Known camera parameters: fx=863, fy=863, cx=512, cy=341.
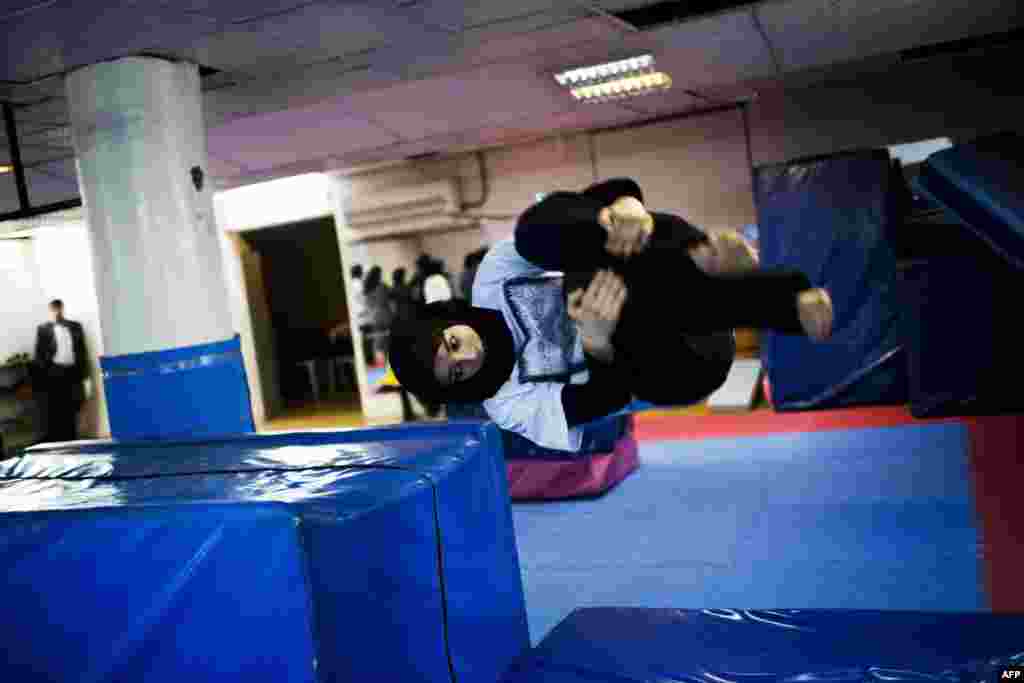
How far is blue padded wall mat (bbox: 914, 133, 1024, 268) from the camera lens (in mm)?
3031

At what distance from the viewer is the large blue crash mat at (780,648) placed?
2.61 m

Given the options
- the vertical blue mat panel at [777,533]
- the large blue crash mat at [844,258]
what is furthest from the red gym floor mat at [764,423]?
the vertical blue mat panel at [777,533]

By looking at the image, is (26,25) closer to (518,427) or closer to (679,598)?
(518,427)

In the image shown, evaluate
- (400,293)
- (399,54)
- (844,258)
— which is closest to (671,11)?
(399,54)

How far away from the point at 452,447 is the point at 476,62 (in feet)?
10.3

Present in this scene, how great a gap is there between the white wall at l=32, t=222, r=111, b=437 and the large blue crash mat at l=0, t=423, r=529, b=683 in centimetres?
118

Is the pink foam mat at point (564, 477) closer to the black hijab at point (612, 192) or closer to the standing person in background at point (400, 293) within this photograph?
the black hijab at point (612, 192)

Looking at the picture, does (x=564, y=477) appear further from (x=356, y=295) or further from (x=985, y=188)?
(x=356, y=295)

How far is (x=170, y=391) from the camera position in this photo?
14.2 ft

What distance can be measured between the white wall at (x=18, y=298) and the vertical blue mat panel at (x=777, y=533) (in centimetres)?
234

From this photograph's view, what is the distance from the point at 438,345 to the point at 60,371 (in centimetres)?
293

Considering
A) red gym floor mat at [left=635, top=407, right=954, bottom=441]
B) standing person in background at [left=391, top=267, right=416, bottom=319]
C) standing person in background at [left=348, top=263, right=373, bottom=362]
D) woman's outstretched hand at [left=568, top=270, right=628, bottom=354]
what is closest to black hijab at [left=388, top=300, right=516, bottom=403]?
woman's outstretched hand at [left=568, top=270, right=628, bottom=354]

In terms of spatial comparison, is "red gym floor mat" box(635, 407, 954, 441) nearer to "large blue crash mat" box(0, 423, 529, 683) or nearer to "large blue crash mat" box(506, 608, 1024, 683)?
"large blue crash mat" box(506, 608, 1024, 683)

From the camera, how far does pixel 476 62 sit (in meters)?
5.24
